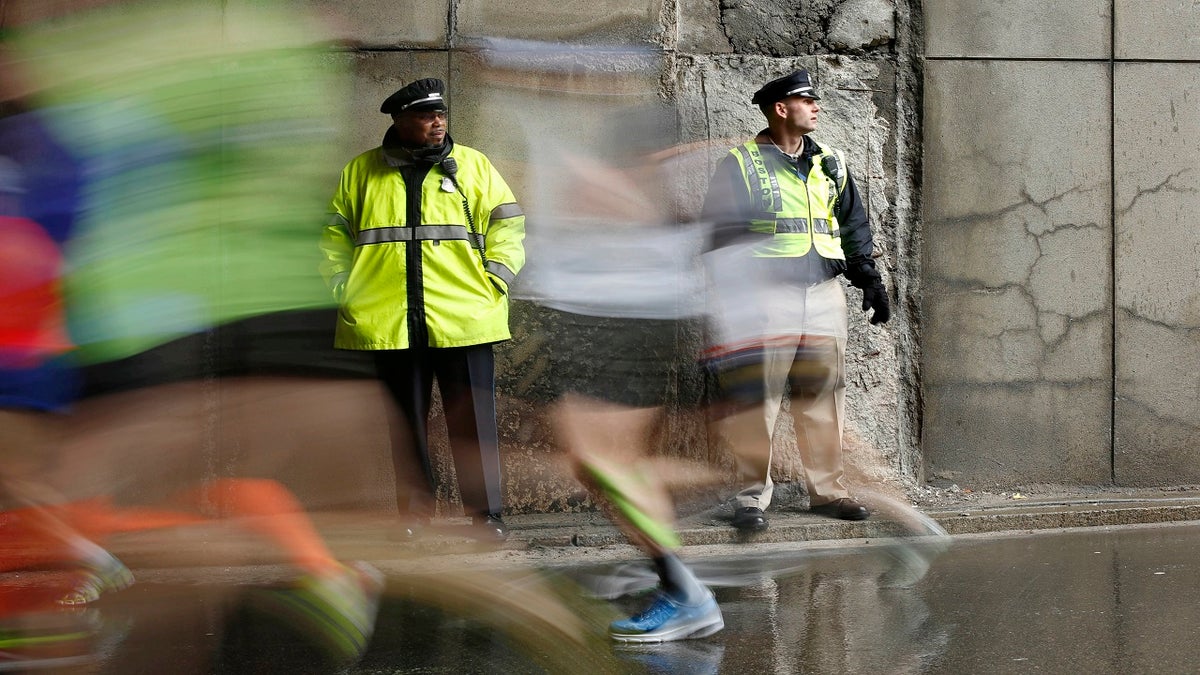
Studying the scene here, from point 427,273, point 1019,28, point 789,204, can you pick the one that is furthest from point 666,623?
point 1019,28

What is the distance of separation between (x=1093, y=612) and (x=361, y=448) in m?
3.24

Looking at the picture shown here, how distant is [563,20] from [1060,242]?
9.05ft

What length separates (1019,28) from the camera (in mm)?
6488

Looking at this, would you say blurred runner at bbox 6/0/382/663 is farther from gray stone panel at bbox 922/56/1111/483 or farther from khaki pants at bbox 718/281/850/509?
gray stone panel at bbox 922/56/1111/483

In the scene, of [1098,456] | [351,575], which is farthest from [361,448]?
[1098,456]

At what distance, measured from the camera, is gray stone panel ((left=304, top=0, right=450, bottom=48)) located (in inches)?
234

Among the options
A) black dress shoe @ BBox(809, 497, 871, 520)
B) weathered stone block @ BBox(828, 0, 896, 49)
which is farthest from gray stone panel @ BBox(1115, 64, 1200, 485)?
black dress shoe @ BBox(809, 497, 871, 520)

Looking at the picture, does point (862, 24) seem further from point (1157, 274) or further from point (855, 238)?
point (1157, 274)

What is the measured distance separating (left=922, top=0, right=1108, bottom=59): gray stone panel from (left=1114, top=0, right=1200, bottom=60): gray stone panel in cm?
8

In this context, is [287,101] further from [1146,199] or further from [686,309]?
[1146,199]

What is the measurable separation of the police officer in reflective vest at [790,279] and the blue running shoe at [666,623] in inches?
66.4

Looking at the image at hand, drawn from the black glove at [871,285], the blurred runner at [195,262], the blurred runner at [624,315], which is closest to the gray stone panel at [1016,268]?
the black glove at [871,285]

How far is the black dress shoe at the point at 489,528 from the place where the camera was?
5.16 m

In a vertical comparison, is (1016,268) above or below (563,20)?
below
